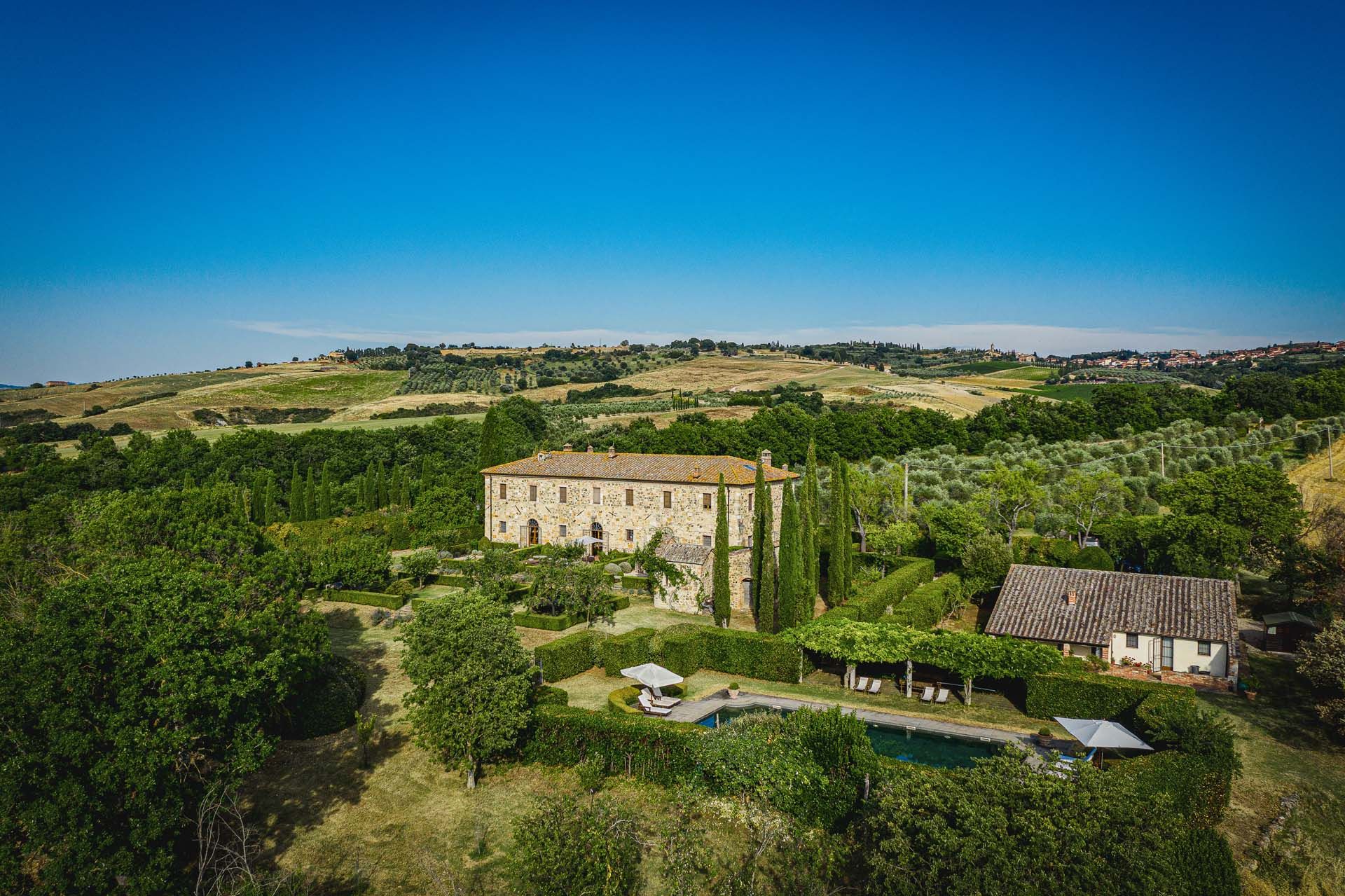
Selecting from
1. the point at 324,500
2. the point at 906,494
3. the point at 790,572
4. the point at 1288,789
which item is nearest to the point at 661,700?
the point at 790,572

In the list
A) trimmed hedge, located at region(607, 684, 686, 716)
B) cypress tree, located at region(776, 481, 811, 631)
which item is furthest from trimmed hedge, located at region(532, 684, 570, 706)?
cypress tree, located at region(776, 481, 811, 631)

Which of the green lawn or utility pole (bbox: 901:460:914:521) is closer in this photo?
the green lawn

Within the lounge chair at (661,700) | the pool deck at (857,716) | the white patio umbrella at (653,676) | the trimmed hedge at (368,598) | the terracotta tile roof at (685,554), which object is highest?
the terracotta tile roof at (685,554)

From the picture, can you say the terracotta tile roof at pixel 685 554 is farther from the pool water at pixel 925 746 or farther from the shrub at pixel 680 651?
the pool water at pixel 925 746

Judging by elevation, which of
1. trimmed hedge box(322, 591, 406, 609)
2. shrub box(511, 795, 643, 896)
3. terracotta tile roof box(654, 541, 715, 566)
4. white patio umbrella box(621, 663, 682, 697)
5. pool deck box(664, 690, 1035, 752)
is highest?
shrub box(511, 795, 643, 896)

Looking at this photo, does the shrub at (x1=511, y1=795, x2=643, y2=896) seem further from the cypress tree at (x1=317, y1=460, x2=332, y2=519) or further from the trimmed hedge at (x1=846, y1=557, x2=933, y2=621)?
the cypress tree at (x1=317, y1=460, x2=332, y2=519)

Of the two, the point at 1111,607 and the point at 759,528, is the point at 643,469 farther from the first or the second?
the point at 1111,607

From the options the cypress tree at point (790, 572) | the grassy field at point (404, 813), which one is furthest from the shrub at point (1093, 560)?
the grassy field at point (404, 813)
